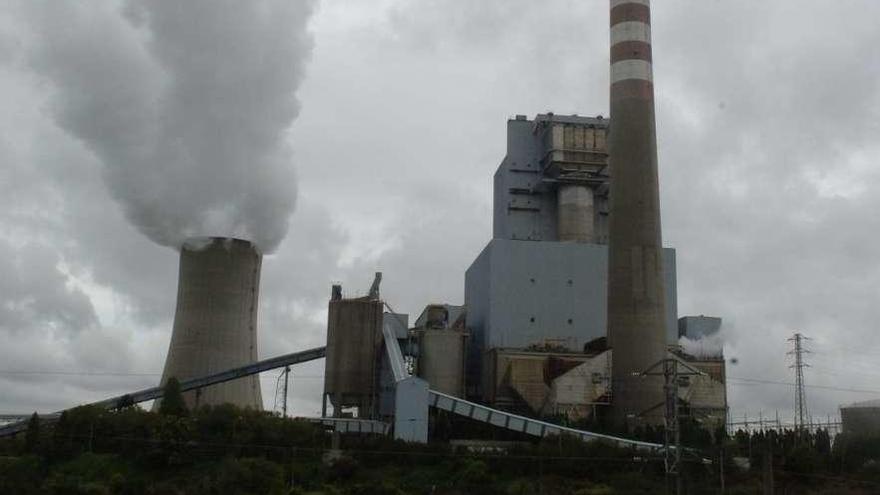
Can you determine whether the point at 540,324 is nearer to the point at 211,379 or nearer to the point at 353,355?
the point at 353,355

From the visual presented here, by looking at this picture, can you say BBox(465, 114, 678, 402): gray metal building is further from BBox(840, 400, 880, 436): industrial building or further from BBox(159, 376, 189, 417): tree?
BBox(159, 376, 189, 417): tree

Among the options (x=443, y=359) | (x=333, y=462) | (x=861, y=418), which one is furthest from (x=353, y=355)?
(x=861, y=418)

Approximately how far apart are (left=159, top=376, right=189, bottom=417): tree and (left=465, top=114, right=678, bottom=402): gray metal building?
15.3m

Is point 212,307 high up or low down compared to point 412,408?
up

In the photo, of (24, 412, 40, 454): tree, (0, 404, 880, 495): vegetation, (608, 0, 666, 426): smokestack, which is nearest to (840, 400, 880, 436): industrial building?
(0, 404, 880, 495): vegetation

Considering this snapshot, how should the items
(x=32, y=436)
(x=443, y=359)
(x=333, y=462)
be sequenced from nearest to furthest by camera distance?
1. (x=333, y=462)
2. (x=32, y=436)
3. (x=443, y=359)

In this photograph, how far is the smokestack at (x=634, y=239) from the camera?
3500 cm

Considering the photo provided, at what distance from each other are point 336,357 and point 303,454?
811cm

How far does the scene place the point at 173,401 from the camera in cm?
3169

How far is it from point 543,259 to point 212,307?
697 inches

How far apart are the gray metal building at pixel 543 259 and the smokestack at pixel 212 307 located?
13.5 metres

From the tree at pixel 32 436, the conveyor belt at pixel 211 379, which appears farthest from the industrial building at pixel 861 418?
the tree at pixel 32 436

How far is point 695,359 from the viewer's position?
40625mm

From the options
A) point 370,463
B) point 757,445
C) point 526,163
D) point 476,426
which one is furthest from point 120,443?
point 526,163
